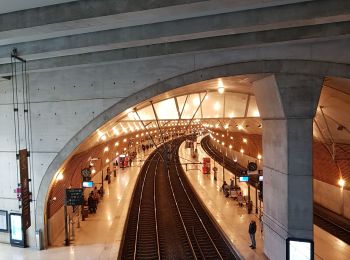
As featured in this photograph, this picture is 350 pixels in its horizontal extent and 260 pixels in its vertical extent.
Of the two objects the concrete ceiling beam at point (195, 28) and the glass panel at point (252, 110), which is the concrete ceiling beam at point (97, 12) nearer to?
the concrete ceiling beam at point (195, 28)

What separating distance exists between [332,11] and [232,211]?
1351 centimetres

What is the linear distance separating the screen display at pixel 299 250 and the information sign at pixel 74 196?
27.6ft

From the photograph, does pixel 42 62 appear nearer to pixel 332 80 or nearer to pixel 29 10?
pixel 29 10

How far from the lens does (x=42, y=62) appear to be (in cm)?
1098

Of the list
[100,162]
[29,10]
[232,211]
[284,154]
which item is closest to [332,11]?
[284,154]

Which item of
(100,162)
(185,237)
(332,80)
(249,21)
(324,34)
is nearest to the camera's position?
(249,21)

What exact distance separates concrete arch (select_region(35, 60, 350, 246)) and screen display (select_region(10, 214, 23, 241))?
797 mm

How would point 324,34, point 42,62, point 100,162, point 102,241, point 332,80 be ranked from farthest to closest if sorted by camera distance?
point 100,162 → point 102,241 → point 42,62 → point 332,80 → point 324,34

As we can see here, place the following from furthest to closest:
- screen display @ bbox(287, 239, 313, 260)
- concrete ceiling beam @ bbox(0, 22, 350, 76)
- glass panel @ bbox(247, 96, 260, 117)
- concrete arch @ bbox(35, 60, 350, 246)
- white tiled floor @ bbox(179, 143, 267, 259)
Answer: glass panel @ bbox(247, 96, 260, 117) < white tiled floor @ bbox(179, 143, 267, 259) < concrete arch @ bbox(35, 60, 350, 246) < screen display @ bbox(287, 239, 313, 260) < concrete ceiling beam @ bbox(0, 22, 350, 76)

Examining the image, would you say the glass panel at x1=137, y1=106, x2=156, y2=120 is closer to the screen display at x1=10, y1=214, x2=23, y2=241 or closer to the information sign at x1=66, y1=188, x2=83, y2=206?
the information sign at x1=66, y1=188, x2=83, y2=206

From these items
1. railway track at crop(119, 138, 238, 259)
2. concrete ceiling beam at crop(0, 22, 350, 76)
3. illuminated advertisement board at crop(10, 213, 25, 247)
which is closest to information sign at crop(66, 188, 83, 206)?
illuminated advertisement board at crop(10, 213, 25, 247)

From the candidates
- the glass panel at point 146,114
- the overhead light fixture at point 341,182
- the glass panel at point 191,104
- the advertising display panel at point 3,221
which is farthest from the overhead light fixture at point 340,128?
the advertising display panel at point 3,221

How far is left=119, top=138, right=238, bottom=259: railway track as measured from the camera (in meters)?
13.0

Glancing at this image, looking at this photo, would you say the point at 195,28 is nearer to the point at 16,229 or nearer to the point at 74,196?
the point at 74,196
